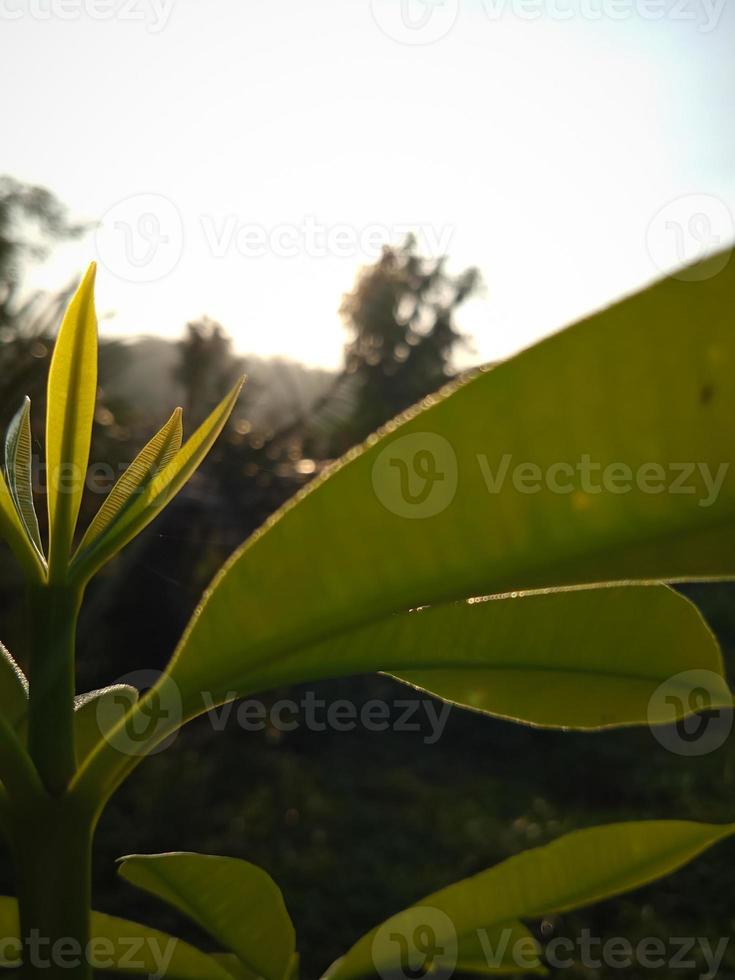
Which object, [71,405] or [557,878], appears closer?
[71,405]

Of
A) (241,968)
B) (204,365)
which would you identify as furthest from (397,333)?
(241,968)

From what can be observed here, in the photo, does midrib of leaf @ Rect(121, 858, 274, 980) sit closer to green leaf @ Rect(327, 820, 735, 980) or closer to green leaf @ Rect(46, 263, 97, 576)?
green leaf @ Rect(327, 820, 735, 980)

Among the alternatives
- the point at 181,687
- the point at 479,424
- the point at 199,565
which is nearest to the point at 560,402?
the point at 479,424

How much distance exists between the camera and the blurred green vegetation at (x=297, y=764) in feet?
7.35

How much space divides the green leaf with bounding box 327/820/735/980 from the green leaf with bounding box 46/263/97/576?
300 mm

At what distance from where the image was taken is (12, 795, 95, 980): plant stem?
11.8 inches

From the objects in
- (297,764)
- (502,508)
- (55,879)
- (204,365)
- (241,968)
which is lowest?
(297,764)

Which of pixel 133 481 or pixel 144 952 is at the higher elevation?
pixel 133 481

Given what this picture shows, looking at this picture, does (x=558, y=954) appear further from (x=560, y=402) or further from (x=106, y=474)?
(x=560, y=402)

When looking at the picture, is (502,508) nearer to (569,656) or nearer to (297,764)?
(569,656)

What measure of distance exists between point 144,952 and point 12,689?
18cm

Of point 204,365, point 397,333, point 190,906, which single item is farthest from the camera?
point 397,333

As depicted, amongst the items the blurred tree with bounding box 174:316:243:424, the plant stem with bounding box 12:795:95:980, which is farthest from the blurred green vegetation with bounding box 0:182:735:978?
the plant stem with bounding box 12:795:95:980

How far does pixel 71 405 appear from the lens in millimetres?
374
